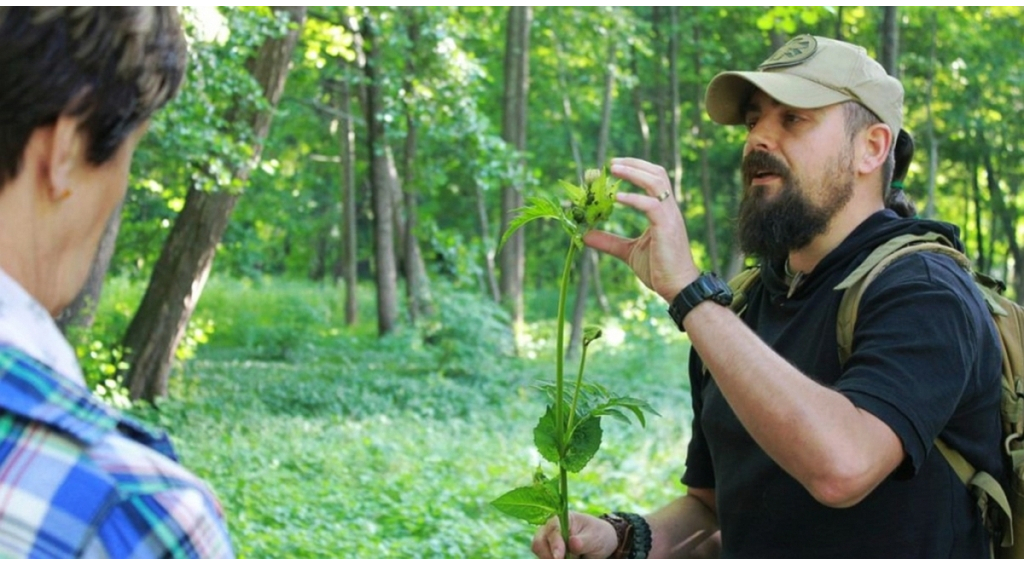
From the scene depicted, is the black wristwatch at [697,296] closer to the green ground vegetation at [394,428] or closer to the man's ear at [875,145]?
the green ground vegetation at [394,428]

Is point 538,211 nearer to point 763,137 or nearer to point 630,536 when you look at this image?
point 763,137

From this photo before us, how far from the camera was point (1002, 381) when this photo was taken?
2.68 metres

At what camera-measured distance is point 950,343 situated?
2.44 meters

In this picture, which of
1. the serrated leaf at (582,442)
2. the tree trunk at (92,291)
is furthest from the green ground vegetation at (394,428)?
the tree trunk at (92,291)

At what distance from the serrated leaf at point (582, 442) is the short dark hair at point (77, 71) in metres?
1.42

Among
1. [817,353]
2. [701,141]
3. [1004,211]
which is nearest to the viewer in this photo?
[817,353]

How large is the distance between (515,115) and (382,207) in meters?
3.13

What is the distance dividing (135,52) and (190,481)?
47 cm

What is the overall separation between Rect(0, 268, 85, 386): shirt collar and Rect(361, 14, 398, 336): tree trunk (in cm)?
1651

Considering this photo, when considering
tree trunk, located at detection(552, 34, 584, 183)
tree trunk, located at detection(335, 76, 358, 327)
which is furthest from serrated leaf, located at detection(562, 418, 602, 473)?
tree trunk, located at detection(552, 34, 584, 183)

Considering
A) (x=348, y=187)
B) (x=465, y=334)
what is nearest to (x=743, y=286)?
(x=465, y=334)

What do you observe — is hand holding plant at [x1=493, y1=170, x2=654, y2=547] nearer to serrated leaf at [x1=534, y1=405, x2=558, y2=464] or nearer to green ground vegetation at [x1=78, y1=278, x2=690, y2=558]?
serrated leaf at [x1=534, y1=405, x2=558, y2=464]

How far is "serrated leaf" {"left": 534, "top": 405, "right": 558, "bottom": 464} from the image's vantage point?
2547 mm

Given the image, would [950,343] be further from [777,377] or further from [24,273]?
[24,273]
